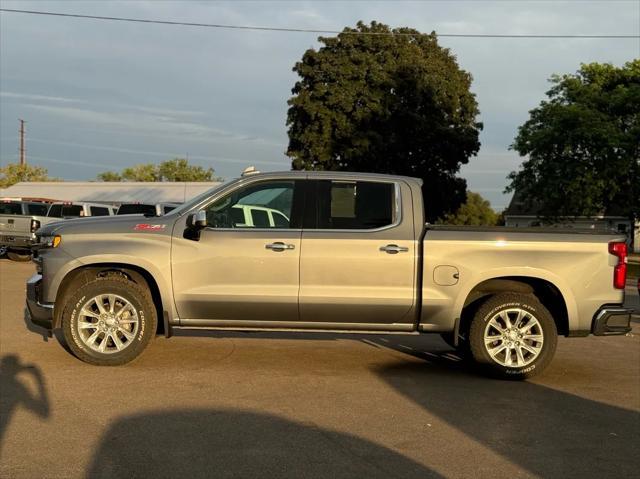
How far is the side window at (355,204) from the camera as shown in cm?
698

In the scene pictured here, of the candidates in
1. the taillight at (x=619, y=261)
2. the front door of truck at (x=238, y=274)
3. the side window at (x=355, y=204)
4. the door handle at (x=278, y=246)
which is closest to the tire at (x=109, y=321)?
the front door of truck at (x=238, y=274)

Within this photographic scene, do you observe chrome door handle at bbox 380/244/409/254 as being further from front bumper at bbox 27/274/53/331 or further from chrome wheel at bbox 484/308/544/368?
front bumper at bbox 27/274/53/331

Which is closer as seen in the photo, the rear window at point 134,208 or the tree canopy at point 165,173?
the rear window at point 134,208

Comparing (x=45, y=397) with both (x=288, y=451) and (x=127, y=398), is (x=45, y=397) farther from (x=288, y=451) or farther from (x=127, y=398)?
(x=288, y=451)

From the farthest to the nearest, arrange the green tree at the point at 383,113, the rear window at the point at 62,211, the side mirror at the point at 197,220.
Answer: the green tree at the point at 383,113, the rear window at the point at 62,211, the side mirror at the point at 197,220

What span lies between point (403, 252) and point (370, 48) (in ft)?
116

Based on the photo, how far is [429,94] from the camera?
1569 inches

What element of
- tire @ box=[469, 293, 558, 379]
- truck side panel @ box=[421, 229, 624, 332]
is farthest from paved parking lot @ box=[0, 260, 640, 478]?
truck side panel @ box=[421, 229, 624, 332]

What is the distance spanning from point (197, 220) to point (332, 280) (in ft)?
4.80

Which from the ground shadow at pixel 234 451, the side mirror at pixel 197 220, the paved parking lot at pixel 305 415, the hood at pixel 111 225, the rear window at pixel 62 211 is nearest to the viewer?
the ground shadow at pixel 234 451

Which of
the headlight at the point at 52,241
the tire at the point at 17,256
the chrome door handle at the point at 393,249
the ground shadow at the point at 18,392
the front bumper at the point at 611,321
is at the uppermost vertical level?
the chrome door handle at the point at 393,249

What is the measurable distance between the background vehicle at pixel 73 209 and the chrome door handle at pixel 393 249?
57.9 ft

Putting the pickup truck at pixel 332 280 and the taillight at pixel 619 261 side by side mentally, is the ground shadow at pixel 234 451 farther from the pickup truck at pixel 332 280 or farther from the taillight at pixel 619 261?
the taillight at pixel 619 261

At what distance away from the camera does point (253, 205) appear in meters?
7.16
